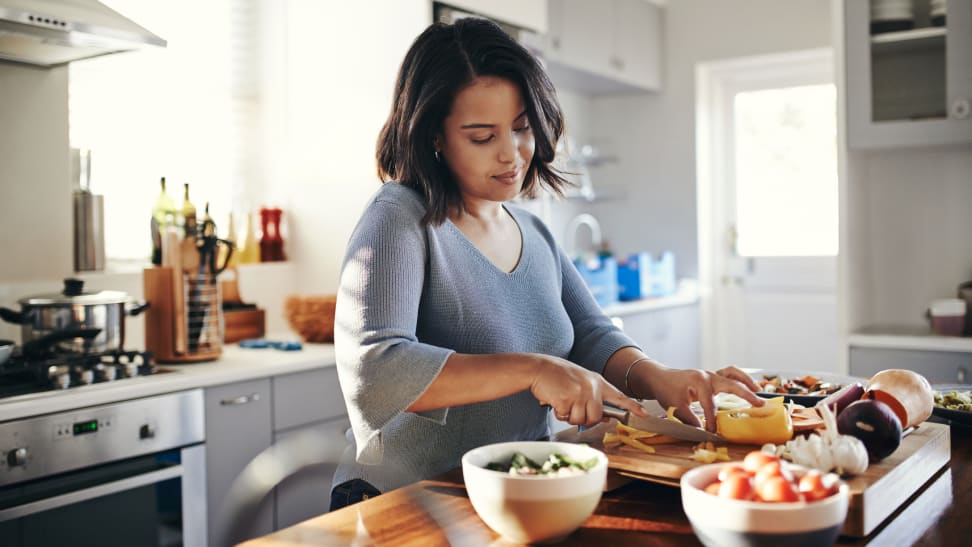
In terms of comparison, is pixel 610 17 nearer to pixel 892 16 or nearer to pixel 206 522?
pixel 892 16

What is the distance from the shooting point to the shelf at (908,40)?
10.5ft

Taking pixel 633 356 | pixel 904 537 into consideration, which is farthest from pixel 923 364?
pixel 904 537

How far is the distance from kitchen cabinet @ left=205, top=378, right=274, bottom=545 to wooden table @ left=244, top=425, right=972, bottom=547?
4.16 ft

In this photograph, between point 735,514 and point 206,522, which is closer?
point 735,514

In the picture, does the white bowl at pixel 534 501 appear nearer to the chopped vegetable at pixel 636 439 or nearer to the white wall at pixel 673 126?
the chopped vegetable at pixel 636 439

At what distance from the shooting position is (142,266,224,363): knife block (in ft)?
8.02

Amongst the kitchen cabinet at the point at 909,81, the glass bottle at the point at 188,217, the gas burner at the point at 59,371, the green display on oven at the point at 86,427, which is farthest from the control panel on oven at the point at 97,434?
the kitchen cabinet at the point at 909,81

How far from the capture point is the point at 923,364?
3.14 metres

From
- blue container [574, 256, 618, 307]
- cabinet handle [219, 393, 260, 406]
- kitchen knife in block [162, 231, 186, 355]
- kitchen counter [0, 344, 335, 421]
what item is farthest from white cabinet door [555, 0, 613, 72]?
cabinet handle [219, 393, 260, 406]

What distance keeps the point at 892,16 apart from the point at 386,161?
2.50 m

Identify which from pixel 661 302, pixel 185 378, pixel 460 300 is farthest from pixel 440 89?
pixel 661 302

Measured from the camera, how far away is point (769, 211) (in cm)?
477

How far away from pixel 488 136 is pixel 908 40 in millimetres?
2433

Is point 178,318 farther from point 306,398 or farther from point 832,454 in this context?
point 832,454
